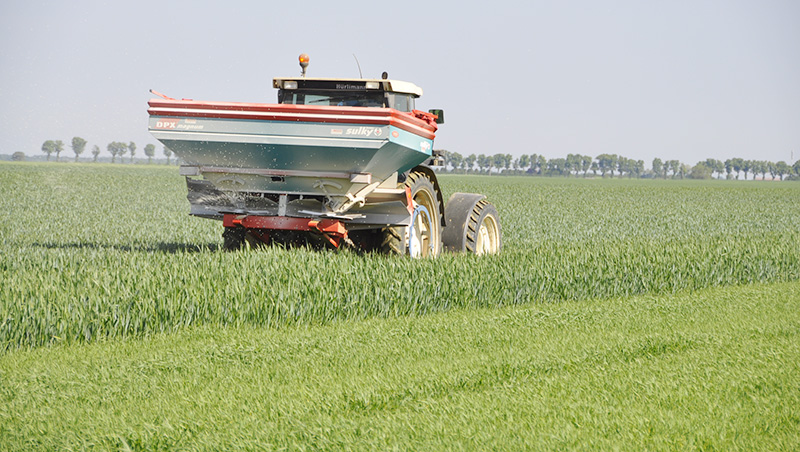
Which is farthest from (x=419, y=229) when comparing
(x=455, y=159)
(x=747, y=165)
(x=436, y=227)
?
(x=747, y=165)

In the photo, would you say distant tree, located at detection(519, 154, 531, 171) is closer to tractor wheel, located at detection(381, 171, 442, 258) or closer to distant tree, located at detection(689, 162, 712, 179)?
distant tree, located at detection(689, 162, 712, 179)

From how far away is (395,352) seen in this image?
263 inches

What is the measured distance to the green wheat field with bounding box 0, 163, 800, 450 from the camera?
477 cm

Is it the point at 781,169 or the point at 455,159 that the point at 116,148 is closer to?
the point at 455,159

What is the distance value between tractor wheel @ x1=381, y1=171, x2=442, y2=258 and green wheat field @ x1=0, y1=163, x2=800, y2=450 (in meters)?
0.52

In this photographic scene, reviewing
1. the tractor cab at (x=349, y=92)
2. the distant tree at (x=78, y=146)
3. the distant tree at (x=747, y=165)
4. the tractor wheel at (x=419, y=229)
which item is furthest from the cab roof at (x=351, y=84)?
the distant tree at (x=747, y=165)

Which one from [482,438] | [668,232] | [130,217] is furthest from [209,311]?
[668,232]

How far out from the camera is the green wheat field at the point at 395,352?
4766 mm

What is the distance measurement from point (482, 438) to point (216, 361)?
2612 mm

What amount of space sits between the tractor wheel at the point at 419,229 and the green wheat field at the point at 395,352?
0.52 meters

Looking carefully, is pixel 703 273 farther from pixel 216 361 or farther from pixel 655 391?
pixel 216 361

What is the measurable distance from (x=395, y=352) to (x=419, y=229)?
13.6ft

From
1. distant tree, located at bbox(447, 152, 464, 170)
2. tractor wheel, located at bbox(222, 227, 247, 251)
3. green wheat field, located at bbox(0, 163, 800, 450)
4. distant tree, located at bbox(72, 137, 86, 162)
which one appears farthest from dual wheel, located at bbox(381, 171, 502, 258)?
distant tree, located at bbox(72, 137, 86, 162)

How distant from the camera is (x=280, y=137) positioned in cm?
898
